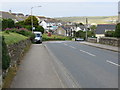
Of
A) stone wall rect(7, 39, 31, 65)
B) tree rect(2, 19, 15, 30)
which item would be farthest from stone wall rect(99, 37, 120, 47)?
tree rect(2, 19, 15, 30)

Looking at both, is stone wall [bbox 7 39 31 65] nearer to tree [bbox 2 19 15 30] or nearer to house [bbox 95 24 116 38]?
tree [bbox 2 19 15 30]

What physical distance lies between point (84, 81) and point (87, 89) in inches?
57.3

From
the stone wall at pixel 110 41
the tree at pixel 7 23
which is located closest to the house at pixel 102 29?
the tree at pixel 7 23

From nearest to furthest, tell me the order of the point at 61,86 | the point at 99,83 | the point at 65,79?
the point at 61,86 < the point at 99,83 < the point at 65,79

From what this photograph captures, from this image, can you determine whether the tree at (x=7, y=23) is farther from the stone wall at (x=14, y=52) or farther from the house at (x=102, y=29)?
the house at (x=102, y=29)

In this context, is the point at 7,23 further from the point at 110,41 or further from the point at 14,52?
the point at 14,52

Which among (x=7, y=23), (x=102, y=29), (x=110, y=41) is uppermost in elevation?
(x=7, y=23)

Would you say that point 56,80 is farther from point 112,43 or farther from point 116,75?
point 112,43

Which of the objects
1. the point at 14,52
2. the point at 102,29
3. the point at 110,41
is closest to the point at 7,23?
the point at 110,41

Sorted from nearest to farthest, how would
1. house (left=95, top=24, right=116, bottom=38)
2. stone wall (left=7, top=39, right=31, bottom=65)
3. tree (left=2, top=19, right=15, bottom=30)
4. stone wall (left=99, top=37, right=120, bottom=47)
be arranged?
stone wall (left=7, top=39, right=31, bottom=65), stone wall (left=99, top=37, right=120, bottom=47), tree (left=2, top=19, right=15, bottom=30), house (left=95, top=24, right=116, bottom=38)

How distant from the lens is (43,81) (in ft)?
31.3

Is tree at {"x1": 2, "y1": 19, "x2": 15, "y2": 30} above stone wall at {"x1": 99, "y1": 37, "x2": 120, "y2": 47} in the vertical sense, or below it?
above

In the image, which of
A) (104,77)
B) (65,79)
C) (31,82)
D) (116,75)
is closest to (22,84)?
(31,82)

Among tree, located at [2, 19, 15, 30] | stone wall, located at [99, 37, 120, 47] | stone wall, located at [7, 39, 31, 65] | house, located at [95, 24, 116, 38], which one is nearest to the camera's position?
stone wall, located at [7, 39, 31, 65]
